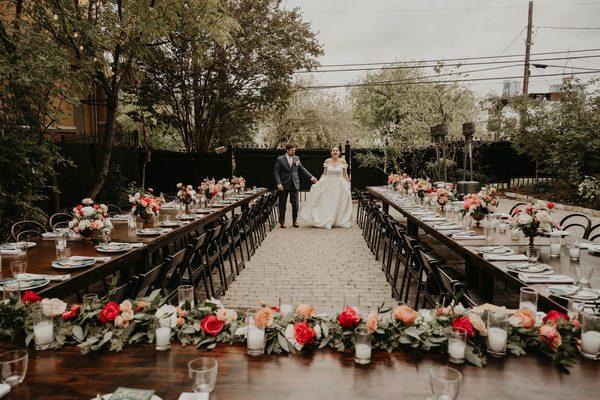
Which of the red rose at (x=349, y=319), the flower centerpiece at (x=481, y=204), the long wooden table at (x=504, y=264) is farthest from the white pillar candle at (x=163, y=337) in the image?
the flower centerpiece at (x=481, y=204)

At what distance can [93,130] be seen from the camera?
623 inches

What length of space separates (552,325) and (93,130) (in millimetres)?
16581

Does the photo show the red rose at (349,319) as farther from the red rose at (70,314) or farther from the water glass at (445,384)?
the red rose at (70,314)

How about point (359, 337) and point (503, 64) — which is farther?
point (503, 64)

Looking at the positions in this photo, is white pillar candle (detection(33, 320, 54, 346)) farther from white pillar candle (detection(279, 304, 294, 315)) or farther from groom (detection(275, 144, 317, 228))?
groom (detection(275, 144, 317, 228))

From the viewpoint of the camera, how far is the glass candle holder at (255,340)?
1986 millimetres

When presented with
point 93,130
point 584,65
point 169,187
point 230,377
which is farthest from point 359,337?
point 584,65

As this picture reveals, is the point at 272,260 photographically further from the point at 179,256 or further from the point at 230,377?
the point at 230,377

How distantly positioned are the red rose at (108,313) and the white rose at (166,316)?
0.64ft

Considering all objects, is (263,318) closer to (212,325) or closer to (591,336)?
(212,325)

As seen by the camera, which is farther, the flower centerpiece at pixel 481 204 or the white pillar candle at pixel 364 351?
the flower centerpiece at pixel 481 204

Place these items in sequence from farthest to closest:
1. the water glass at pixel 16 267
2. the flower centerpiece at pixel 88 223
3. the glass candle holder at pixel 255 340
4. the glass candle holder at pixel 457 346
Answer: the flower centerpiece at pixel 88 223, the water glass at pixel 16 267, the glass candle holder at pixel 255 340, the glass candle holder at pixel 457 346

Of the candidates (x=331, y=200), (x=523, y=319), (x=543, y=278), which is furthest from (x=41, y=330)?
(x=331, y=200)

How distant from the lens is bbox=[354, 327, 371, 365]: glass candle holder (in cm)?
189
